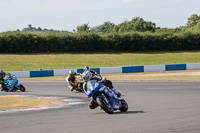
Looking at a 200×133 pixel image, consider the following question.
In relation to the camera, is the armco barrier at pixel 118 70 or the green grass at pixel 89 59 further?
the green grass at pixel 89 59

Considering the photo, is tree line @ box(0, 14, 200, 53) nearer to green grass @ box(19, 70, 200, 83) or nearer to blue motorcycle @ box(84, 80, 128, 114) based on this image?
green grass @ box(19, 70, 200, 83)

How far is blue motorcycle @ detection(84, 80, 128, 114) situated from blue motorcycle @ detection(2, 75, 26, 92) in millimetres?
11031

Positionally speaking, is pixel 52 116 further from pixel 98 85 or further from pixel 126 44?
pixel 126 44

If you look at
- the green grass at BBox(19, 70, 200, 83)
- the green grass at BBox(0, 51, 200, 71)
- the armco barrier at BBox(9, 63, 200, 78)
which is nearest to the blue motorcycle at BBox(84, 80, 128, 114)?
the green grass at BBox(19, 70, 200, 83)

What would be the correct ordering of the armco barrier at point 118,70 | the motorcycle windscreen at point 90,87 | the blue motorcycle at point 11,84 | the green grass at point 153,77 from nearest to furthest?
the motorcycle windscreen at point 90,87 < the blue motorcycle at point 11,84 < the green grass at point 153,77 < the armco barrier at point 118,70

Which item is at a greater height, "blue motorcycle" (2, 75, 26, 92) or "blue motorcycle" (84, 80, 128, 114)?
"blue motorcycle" (84, 80, 128, 114)

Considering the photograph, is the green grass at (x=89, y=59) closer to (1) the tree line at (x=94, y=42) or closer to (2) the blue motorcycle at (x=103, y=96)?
(1) the tree line at (x=94, y=42)

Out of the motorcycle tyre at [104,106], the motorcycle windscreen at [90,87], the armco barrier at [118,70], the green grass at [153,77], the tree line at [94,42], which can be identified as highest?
the tree line at [94,42]

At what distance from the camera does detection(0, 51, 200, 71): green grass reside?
161ft

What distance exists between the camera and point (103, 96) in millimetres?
10234

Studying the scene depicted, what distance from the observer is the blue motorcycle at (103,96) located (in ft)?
33.3

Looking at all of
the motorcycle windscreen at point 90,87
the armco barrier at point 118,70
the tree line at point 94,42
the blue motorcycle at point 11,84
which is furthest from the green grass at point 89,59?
the motorcycle windscreen at point 90,87

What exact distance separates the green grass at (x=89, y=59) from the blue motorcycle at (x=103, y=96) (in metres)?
37.3

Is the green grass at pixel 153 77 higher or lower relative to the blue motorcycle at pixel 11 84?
lower
